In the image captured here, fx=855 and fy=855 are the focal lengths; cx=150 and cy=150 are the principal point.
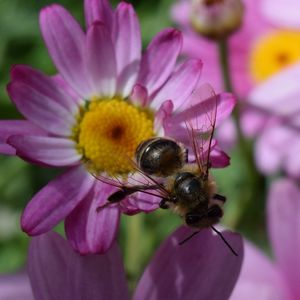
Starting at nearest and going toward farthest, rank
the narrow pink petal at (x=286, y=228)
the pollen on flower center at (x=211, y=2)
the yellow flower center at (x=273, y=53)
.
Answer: the narrow pink petal at (x=286, y=228) → the pollen on flower center at (x=211, y=2) → the yellow flower center at (x=273, y=53)

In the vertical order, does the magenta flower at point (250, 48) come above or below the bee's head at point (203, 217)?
below

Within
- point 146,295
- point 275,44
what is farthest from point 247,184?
point 146,295

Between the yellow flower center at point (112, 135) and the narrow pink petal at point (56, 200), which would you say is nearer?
the narrow pink petal at point (56, 200)

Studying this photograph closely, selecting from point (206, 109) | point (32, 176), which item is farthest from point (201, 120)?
point (32, 176)

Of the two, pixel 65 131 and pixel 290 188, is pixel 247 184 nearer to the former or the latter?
pixel 290 188

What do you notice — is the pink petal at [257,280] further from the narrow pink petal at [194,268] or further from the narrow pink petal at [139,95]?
the narrow pink petal at [139,95]

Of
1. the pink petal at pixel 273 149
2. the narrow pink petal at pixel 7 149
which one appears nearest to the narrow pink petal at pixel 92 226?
the narrow pink petal at pixel 7 149
